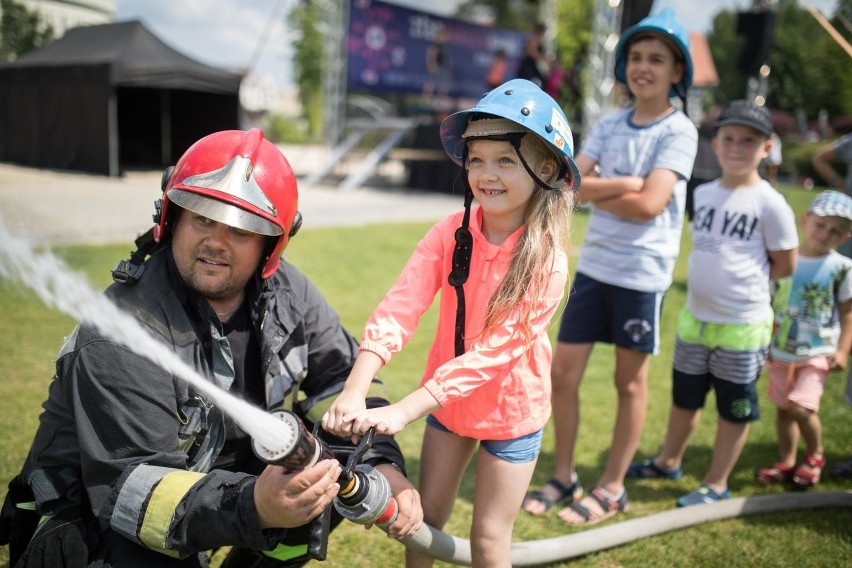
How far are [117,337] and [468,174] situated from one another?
4.59 feet

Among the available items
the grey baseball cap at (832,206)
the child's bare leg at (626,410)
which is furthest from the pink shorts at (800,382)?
the child's bare leg at (626,410)

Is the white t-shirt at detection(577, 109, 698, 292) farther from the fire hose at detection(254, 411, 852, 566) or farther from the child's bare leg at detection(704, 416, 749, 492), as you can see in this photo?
the fire hose at detection(254, 411, 852, 566)

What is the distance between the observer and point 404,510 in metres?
2.38

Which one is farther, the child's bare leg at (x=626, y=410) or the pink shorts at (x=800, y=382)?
the pink shorts at (x=800, y=382)

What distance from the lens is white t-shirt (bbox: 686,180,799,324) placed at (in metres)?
3.77

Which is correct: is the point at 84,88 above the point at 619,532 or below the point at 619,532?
above

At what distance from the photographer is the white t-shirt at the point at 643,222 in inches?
138

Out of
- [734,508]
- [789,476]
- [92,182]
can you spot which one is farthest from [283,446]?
[92,182]

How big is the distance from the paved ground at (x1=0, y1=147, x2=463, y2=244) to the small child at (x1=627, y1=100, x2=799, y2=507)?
715 centimetres

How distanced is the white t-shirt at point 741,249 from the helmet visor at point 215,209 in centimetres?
280

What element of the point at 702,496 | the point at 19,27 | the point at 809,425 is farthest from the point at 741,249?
the point at 19,27

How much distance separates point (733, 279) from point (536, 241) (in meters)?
1.97

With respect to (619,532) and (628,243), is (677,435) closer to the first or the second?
(619,532)

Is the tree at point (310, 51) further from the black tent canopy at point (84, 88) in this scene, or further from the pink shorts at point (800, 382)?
the pink shorts at point (800, 382)
